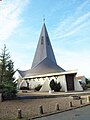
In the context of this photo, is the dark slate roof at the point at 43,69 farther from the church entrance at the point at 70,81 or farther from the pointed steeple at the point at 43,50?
the church entrance at the point at 70,81

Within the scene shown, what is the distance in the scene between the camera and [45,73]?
178ft

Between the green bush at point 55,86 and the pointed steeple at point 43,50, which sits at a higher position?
the pointed steeple at point 43,50

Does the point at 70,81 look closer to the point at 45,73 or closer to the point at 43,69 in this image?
the point at 45,73

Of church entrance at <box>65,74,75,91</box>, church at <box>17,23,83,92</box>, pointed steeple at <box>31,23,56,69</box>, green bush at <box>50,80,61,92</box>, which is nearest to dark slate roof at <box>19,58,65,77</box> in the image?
church at <box>17,23,83,92</box>

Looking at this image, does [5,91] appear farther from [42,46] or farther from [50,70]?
[42,46]

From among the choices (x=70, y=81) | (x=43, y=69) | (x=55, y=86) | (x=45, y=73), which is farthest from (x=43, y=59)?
(x=55, y=86)

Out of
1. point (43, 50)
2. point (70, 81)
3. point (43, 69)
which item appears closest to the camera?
point (70, 81)

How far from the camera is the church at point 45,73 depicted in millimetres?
45088

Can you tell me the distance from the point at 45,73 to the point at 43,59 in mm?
10163

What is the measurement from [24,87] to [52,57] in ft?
71.4

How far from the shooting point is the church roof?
5806 cm

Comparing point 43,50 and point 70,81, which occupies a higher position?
point 43,50

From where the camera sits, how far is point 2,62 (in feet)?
92.7

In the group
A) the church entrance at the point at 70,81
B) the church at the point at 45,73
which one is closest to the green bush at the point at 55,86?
the church at the point at 45,73
